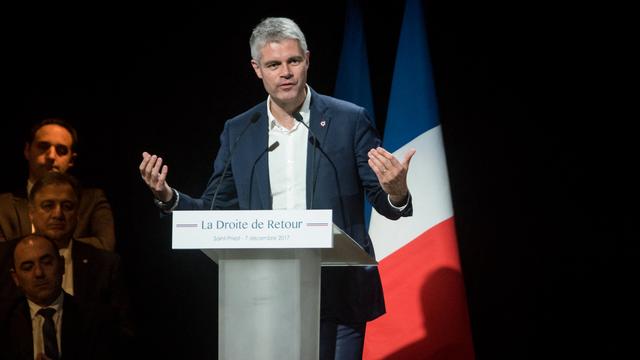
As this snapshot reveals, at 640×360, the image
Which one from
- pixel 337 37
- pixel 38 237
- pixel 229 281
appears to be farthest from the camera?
pixel 337 37

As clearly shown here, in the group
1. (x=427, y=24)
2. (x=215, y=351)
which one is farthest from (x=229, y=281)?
(x=427, y=24)

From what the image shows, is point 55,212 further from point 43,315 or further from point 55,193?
point 43,315

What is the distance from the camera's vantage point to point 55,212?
167 inches

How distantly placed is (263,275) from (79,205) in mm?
2449

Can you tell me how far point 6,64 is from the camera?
15.3 feet

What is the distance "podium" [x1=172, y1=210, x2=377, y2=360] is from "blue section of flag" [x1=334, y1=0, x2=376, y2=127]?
2223 millimetres

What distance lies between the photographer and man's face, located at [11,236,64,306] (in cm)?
411

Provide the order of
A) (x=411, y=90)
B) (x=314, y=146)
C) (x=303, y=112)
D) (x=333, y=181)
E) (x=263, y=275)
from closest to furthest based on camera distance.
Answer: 1. (x=263, y=275)
2. (x=314, y=146)
3. (x=333, y=181)
4. (x=303, y=112)
5. (x=411, y=90)

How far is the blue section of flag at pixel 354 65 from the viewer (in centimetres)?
434

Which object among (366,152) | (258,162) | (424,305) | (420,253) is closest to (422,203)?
(420,253)

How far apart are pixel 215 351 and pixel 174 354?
22 cm

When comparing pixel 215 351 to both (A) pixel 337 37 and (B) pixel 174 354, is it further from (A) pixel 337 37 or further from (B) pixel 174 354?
(A) pixel 337 37

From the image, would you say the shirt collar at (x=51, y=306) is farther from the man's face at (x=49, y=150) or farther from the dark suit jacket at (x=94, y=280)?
the man's face at (x=49, y=150)

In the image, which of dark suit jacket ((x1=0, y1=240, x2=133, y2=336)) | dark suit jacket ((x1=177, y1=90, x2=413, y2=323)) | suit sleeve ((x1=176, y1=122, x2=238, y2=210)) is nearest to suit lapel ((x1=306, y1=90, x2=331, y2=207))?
dark suit jacket ((x1=177, y1=90, x2=413, y2=323))
